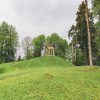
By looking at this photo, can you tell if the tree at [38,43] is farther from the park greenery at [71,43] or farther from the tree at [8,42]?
the tree at [8,42]

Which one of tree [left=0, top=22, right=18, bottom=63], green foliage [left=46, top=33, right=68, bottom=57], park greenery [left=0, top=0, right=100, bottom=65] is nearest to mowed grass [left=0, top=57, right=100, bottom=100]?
park greenery [left=0, top=0, right=100, bottom=65]

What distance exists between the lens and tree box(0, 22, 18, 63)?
98.6 meters

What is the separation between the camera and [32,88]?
25.9 meters

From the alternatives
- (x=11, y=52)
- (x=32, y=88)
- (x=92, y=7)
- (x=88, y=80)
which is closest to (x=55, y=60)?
(x=92, y=7)

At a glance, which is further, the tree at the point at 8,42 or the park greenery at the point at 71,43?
the tree at the point at 8,42

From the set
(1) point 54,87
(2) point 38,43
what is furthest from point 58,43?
(1) point 54,87

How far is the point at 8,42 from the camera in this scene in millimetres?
99812

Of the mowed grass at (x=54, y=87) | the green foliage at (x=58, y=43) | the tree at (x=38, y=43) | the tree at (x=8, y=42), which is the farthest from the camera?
the green foliage at (x=58, y=43)

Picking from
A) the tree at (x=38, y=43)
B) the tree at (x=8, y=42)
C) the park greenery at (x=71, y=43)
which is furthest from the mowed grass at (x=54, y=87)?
the tree at (x=38, y=43)

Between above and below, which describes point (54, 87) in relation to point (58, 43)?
below

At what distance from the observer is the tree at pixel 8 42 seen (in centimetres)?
9862

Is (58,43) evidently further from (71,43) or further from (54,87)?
(54,87)

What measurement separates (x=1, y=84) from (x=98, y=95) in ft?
29.3

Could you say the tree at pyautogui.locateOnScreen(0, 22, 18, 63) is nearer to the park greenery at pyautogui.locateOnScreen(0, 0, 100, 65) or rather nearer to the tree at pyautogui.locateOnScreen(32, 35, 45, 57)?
the park greenery at pyautogui.locateOnScreen(0, 0, 100, 65)
